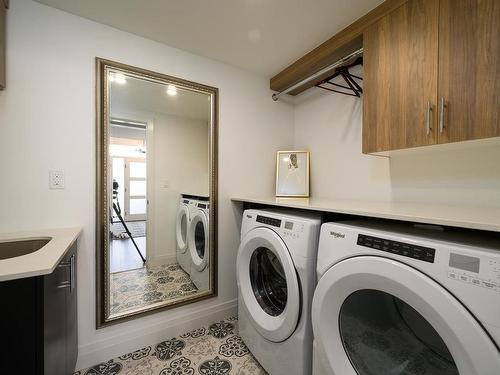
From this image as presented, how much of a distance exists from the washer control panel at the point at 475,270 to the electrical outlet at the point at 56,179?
186 centimetres

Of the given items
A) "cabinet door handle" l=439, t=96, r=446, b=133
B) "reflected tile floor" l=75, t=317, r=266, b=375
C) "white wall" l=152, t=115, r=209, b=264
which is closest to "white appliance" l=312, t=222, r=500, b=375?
"cabinet door handle" l=439, t=96, r=446, b=133

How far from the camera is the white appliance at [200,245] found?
1.89m

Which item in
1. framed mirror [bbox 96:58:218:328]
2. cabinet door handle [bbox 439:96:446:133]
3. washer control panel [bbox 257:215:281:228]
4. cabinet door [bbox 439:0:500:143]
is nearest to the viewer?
cabinet door [bbox 439:0:500:143]

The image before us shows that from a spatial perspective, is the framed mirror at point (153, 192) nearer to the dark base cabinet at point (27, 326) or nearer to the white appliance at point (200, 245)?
the white appliance at point (200, 245)

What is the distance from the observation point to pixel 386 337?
0.92 m

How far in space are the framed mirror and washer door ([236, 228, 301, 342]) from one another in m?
0.48

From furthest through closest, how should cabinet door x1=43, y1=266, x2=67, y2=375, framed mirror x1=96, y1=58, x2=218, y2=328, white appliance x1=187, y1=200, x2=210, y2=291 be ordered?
white appliance x1=187, y1=200, x2=210, y2=291 → framed mirror x1=96, y1=58, x2=218, y2=328 → cabinet door x1=43, y1=266, x2=67, y2=375

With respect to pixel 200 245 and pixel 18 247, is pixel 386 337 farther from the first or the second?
pixel 18 247

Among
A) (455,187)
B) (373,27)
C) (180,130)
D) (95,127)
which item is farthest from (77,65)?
(455,187)

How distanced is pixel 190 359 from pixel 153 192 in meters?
1.17

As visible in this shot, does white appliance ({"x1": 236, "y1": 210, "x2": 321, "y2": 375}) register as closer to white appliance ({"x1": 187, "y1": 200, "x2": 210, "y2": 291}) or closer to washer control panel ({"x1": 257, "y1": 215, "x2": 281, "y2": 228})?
washer control panel ({"x1": 257, "y1": 215, "x2": 281, "y2": 228})

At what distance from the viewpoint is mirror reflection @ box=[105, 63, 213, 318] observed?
156 cm

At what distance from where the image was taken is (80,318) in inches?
55.6

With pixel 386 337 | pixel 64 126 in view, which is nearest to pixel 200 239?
pixel 64 126
